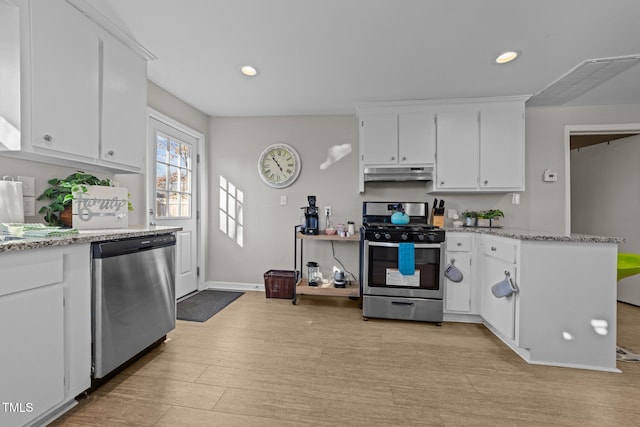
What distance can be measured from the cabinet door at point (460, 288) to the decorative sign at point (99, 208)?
9.62ft

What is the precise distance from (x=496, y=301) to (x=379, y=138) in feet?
6.56

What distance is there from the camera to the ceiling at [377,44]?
175 cm

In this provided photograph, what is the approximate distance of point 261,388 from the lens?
65.0 inches

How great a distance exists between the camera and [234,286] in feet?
12.2

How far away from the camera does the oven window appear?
2.70 metres

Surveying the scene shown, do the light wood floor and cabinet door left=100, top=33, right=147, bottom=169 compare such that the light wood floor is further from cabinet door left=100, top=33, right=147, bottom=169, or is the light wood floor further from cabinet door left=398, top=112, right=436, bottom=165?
cabinet door left=398, top=112, right=436, bottom=165

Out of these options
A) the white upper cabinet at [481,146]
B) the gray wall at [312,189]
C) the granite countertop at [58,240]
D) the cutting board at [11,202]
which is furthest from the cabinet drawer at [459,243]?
the cutting board at [11,202]

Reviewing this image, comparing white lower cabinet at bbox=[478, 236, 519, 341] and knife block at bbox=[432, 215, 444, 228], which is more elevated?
knife block at bbox=[432, 215, 444, 228]

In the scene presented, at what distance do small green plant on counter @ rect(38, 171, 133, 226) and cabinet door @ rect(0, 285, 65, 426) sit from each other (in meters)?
0.74

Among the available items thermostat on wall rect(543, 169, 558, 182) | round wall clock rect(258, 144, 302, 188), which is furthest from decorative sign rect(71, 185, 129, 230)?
thermostat on wall rect(543, 169, 558, 182)

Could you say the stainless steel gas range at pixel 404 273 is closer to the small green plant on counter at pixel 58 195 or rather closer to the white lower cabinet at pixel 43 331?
the white lower cabinet at pixel 43 331

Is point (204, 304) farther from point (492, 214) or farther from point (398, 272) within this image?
point (492, 214)

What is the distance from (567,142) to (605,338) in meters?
2.28

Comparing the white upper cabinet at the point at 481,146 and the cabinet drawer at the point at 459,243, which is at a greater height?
the white upper cabinet at the point at 481,146
